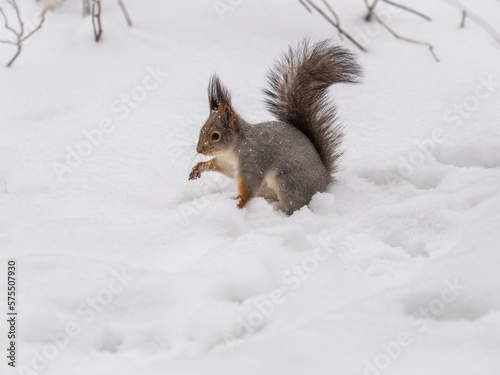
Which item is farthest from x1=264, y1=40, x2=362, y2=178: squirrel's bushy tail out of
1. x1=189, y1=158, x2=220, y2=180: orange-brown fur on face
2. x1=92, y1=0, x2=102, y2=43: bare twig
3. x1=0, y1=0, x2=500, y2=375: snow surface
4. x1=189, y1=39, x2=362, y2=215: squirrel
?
x1=92, y1=0, x2=102, y2=43: bare twig

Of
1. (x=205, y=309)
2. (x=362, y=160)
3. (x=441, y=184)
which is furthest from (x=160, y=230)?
Result: (x=441, y=184)

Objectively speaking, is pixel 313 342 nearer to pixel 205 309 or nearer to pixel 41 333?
pixel 205 309

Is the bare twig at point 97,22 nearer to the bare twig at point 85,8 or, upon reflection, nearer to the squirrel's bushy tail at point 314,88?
the bare twig at point 85,8

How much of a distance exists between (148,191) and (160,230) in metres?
0.29

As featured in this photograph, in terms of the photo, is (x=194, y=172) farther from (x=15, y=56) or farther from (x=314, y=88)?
(x=15, y=56)

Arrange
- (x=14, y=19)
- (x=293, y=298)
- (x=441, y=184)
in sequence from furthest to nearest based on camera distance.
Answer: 1. (x=14, y=19)
2. (x=441, y=184)
3. (x=293, y=298)

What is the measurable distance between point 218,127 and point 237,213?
0.31m

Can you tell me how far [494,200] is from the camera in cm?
172

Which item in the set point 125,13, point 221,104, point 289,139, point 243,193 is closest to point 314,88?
point 289,139

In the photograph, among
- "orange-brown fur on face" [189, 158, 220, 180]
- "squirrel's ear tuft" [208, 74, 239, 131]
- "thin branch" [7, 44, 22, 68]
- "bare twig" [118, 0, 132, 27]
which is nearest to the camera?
"squirrel's ear tuft" [208, 74, 239, 131]

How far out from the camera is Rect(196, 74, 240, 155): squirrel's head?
6.05 ft

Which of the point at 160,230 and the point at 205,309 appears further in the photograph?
the point at 160,230

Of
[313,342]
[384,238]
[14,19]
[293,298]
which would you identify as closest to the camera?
[313,342]

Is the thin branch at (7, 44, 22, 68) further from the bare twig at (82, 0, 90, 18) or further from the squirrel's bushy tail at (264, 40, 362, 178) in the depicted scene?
the squirrel's bushy tail at (264, 40, 362, 178)
